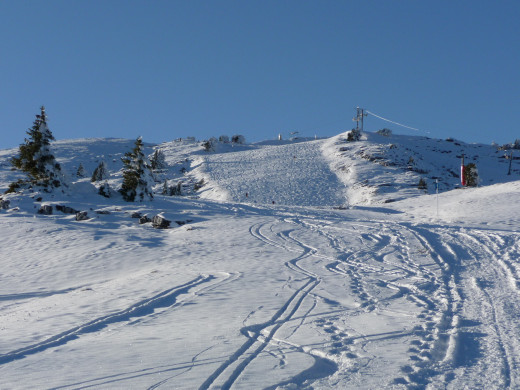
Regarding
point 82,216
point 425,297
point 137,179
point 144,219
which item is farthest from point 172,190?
point 425,297

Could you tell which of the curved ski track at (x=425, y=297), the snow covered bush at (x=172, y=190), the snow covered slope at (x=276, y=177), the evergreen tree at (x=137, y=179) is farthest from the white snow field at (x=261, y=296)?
the snow covered bush at (x=172, y=190)

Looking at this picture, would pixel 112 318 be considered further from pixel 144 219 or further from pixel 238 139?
pixel 238 139

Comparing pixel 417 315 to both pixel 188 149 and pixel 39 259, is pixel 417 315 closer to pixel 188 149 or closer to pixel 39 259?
pixel 39 259

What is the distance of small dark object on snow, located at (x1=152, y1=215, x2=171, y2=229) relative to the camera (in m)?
26.4

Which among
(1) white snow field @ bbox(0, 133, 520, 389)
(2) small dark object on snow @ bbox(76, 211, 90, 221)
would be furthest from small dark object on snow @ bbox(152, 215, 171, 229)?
(2) small dark object on snow @ bbox(76, 211, 90, 221)

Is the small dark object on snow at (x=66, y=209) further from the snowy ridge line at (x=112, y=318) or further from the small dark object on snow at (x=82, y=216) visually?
the snowy ridge line at (x=112, y=318)

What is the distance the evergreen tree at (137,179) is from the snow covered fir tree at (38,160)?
5561 millimetres

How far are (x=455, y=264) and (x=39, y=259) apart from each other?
17.1m

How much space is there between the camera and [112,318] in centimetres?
938

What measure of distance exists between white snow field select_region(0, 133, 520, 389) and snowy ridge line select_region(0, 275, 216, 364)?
6cm

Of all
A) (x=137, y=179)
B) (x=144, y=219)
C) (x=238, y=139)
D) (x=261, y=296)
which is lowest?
(x=261, y=296)

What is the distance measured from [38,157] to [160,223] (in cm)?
1499

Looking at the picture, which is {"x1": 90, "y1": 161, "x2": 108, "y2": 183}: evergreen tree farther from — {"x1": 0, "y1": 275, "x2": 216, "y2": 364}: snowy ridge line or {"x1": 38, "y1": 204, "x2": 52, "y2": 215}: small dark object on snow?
{"x1": 0, "y1": 275, "x2": 216, "y2": 364}: snowy ridge line

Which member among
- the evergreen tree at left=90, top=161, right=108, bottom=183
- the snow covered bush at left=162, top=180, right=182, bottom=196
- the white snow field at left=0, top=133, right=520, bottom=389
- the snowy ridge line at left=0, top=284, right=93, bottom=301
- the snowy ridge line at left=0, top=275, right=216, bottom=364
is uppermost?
the evergreen tree at left=90, top=161, right=108, bottom=183
